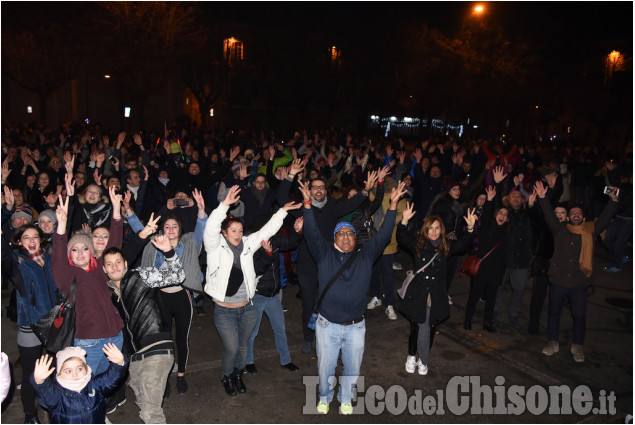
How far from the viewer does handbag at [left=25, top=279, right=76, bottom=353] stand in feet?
14.4

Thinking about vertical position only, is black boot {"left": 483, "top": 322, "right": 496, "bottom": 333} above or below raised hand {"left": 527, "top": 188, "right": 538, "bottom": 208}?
below

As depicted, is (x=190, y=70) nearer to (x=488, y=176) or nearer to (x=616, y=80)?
(x=616, y=80)

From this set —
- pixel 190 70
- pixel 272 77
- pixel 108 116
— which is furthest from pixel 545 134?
pixel 108 116

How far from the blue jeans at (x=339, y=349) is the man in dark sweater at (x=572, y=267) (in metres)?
2.92

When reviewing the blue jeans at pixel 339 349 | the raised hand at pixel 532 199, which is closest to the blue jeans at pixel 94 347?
the blue jeans at pixel 339 349

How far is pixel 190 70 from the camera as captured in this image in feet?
132

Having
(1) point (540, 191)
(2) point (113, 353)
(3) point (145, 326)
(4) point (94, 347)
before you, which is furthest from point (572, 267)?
(4) point (94, 347)

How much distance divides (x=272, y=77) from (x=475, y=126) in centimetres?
1683

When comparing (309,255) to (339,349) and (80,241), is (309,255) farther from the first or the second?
(80,241)

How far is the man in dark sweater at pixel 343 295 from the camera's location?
16.1ft

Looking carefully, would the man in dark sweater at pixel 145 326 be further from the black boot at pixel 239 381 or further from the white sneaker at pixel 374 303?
the white sneaker at pixel 374 303

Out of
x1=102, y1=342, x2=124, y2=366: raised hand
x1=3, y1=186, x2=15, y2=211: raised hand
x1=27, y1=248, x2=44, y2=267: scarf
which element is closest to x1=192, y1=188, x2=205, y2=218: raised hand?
x1=27, y1=248, x2=44, y2=267: scarf

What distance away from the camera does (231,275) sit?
17.2 ft

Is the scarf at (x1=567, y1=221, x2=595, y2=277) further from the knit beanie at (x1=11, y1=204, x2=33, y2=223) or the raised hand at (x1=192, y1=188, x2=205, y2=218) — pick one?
the knit beanie at (x1=11, y1=204, x2=33, y2=223)
